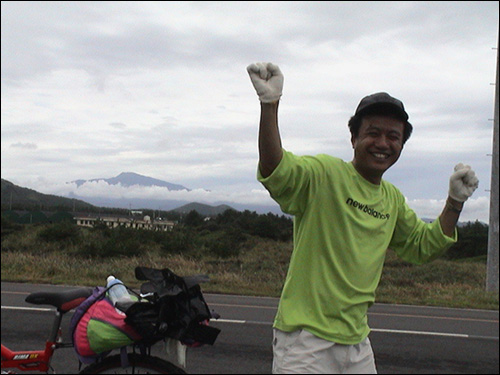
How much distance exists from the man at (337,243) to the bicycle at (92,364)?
2.17 feet

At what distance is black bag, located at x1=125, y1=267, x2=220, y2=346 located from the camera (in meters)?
2.45

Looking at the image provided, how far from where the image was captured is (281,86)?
1.92 m

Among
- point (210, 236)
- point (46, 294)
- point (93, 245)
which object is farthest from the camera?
point (210, 236)

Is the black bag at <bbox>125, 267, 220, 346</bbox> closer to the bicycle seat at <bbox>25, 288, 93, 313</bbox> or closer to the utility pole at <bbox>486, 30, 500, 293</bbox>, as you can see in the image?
the bicycle seat at <bbox>25, 288, 93, 313</bbox>

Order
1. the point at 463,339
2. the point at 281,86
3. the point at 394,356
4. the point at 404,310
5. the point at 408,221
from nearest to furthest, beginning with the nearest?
the point at 281,86 < the point at 408,221 < the point at 394,356 < the point at 463,339 < the point at 404,310

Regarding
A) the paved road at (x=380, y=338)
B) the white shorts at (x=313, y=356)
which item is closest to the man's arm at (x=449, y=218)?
the white shorts at (x=313, y=356)

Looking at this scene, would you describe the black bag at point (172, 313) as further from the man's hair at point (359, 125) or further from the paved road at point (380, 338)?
the paved road at point (380, 338)

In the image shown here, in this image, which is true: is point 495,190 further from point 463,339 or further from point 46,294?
point 46,294

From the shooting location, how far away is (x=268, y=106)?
193cm

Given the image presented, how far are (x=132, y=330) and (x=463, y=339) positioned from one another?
20.6 feet

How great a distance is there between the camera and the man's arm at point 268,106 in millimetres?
1905

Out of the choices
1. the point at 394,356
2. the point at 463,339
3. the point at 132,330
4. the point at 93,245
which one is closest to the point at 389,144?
the point at 132,330

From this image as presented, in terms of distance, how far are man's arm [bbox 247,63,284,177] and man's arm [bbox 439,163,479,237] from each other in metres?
0.90

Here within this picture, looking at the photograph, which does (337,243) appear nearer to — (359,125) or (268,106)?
(359,125)
